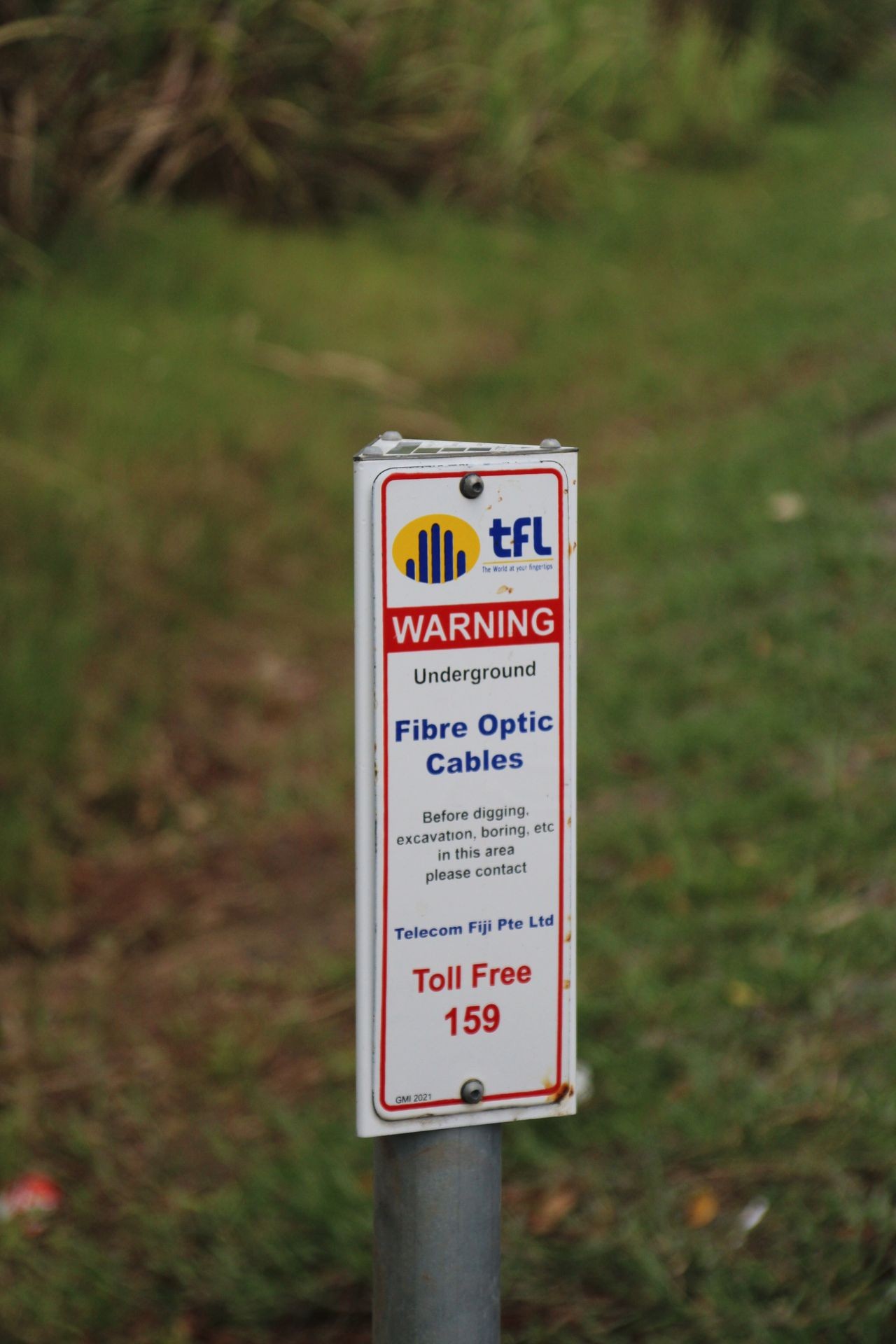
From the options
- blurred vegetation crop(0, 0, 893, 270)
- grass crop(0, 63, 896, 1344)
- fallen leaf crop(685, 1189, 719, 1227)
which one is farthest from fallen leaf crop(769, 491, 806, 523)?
fallen leaf crop(685, 1189, 719, 1227)

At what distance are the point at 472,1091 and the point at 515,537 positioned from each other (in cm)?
46

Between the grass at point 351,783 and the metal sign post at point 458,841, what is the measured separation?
2.67ft

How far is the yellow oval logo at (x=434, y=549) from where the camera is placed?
1.30m

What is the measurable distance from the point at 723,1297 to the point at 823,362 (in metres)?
5.50

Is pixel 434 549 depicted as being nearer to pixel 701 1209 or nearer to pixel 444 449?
pixel 444 449

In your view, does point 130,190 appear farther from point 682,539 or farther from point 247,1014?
point 247,1014

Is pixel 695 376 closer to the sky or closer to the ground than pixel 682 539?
closer to the sky

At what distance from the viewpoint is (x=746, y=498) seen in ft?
17.6

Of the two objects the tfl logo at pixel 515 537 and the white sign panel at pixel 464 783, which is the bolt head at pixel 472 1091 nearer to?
the white sign panel at pixel 464 783

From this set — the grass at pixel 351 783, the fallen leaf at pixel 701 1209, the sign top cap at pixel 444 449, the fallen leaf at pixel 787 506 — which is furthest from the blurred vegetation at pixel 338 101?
the sign top cap at pixel 444 449

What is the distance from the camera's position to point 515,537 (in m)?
1.33

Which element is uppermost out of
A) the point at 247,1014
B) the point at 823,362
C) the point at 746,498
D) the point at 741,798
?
the point at 823,362

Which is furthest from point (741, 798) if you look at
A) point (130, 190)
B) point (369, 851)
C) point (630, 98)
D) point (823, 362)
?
point (630, 98)

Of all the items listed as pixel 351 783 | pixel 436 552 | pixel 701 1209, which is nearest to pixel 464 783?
pixel 436 552
